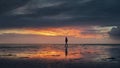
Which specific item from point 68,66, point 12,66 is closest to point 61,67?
point 68,66

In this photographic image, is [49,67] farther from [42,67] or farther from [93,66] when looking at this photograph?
[93,66]


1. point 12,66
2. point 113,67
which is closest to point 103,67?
point 113,67

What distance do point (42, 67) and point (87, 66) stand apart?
4.64 meters

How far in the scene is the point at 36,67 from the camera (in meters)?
26.4

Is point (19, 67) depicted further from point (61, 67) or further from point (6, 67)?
point (61, 67)

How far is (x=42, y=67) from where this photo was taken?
26.6m

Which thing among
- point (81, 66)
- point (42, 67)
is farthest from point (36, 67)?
point (81, 66)

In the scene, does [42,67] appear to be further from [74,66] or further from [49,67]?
[74,66]

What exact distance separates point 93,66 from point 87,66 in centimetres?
60

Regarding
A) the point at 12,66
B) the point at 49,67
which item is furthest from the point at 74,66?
the point at 12,66

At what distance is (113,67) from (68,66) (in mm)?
4376

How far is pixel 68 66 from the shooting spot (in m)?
27.3

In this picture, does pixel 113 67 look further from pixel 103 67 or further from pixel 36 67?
pixel 36 67

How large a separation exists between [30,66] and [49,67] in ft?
6.59
